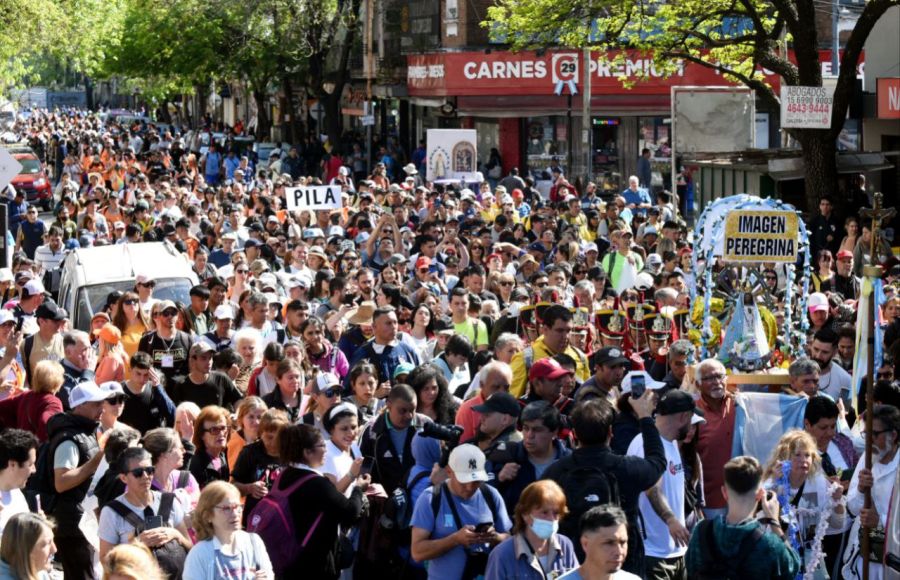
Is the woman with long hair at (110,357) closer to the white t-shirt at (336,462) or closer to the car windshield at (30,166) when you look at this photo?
the white t-shirt at (336,462)

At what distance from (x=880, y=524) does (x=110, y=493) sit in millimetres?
4135

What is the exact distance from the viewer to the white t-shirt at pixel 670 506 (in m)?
8.40

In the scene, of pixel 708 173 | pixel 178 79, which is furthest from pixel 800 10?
pixel 178 79

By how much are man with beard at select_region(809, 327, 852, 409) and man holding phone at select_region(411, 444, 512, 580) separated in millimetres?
4462

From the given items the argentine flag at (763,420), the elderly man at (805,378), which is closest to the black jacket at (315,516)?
the argentine flag at (763,420)

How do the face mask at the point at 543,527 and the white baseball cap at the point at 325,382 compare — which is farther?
the white baseball cap at the point at 325,382

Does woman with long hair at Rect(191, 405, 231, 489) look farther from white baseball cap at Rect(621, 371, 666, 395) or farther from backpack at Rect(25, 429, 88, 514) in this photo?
white baseball cap at Rect(621, 371, 666, 395)

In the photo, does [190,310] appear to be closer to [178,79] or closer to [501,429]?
[501,429]

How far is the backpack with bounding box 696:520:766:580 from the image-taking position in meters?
7.14

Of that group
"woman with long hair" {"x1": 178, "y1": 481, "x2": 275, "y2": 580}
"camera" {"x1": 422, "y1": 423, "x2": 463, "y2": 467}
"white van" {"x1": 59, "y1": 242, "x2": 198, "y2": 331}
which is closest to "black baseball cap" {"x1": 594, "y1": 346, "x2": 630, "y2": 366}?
"camera" {"x1": 422, "y1": 423, "x2": 463, "y2": 467}

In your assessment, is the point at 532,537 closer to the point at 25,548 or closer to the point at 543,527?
the point at 543,527

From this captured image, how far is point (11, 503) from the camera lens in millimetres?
8188

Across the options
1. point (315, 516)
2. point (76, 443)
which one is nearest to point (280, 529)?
point (315, 516)

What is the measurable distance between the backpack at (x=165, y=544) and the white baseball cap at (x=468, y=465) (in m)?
1.39
